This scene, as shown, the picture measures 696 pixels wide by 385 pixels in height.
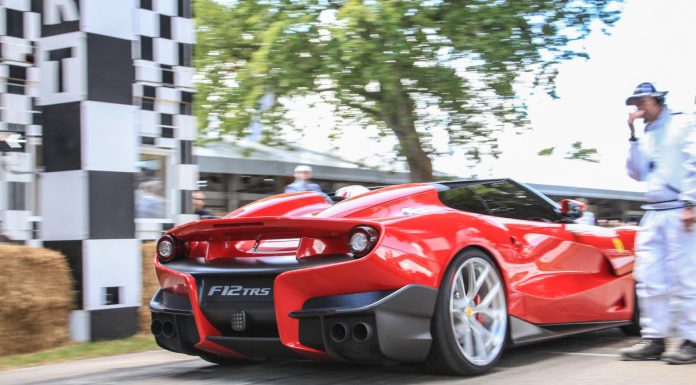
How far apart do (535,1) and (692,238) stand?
1042 cm

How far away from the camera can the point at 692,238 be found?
467cm

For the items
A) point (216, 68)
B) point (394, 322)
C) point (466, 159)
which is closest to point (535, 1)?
point (466, 159)

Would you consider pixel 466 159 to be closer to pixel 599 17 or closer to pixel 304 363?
pixel 599 17

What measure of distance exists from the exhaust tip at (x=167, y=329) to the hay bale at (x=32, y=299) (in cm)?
207

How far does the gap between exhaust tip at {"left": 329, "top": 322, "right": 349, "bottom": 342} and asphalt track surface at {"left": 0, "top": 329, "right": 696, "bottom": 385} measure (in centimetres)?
39

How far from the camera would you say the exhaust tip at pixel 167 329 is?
4.32 meters

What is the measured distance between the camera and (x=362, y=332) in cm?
375

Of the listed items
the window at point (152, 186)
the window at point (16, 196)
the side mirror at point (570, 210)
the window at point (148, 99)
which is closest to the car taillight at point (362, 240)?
the side mirror at point (570, 210)

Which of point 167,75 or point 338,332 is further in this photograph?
point 167,75

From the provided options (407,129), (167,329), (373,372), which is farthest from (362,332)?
(407,129)

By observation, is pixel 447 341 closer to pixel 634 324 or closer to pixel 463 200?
pixel 463 200

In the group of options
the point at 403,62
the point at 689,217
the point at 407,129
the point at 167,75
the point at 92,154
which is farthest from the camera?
the point at 407,129

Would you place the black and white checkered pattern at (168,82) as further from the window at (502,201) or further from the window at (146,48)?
the window at (502,201)

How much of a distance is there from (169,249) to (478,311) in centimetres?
169
